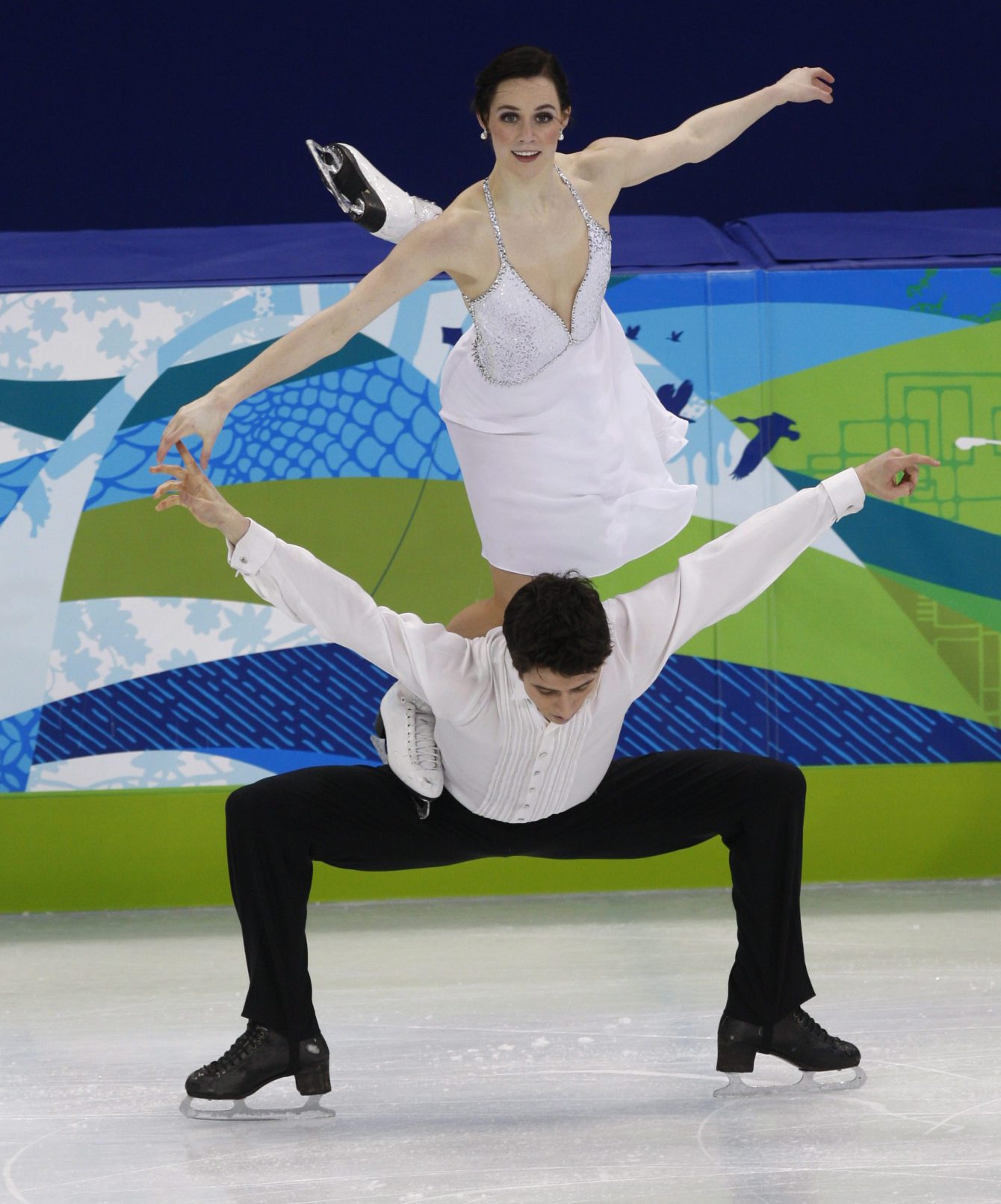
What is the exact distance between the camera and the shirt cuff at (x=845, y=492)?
288cm

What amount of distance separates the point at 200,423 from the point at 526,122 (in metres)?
0.77

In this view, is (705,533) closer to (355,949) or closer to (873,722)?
(873,722)

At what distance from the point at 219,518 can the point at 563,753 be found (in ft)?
2.32

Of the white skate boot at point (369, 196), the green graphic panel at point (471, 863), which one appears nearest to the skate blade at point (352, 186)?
the white skate boot at point (369, 196)

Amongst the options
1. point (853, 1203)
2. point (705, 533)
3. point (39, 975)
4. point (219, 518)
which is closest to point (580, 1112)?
point (853, 1203)

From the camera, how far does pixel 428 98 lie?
6.03 m

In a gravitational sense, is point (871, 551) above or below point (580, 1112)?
above

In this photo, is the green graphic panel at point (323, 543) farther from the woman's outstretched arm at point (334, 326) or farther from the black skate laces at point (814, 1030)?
the black skate laces at point (814, 1030)

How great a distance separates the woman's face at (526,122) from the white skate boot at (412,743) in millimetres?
936

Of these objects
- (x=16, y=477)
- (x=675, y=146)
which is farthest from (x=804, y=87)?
(x=16, y=477)

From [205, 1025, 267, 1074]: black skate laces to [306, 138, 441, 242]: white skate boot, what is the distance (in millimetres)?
1496

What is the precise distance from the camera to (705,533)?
468 cm

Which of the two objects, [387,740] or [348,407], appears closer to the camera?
[387,740]

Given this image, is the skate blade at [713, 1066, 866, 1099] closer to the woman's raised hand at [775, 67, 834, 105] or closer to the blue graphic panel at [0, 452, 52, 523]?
the woman's raised hand at [775, 67, 834, 105]
